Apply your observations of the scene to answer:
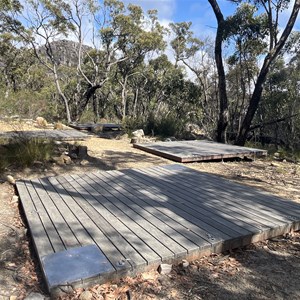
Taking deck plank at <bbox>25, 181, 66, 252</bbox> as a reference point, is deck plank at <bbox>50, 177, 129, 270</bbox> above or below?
above

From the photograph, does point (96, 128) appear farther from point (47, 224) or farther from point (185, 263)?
point (185, 263)

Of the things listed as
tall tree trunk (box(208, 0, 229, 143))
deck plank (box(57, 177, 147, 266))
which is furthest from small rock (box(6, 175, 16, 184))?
tall tree trunk (box(208, 0, 229, 143))

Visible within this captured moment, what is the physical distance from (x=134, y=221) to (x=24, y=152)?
2502 millimetres

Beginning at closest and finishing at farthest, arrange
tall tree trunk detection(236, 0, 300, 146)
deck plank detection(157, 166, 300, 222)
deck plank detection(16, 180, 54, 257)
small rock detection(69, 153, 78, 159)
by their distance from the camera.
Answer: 1. deck plank detection(16, 180, 54, 257)
2. deck plank detection(157, 166, 300, 222)
3. small rock detection(69, 153, 78, 159)
4. tall tree trunk detection(236, 0, 300, 146)

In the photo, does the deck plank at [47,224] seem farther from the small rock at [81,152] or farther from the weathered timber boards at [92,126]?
the weathered timber boards at [92,126]

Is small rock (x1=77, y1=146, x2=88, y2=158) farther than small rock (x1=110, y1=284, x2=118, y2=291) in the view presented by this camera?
Yes

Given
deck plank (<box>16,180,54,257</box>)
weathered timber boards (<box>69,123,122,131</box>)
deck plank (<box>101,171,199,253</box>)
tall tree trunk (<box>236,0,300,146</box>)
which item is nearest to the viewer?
deck plank (<box>16,180,54,257</box>)

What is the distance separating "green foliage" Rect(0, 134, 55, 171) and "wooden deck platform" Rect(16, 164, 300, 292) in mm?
829

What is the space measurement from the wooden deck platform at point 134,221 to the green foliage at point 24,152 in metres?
0.83

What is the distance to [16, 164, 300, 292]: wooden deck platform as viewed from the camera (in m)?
1.70

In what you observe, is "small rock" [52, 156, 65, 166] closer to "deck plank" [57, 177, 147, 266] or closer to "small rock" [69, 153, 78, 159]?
"small rock" [69, 153, 78, 159]

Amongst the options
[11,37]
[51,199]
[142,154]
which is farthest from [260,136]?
[11,37]

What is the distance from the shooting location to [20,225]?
7.80 feet

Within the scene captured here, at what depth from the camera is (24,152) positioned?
13.4 feet
